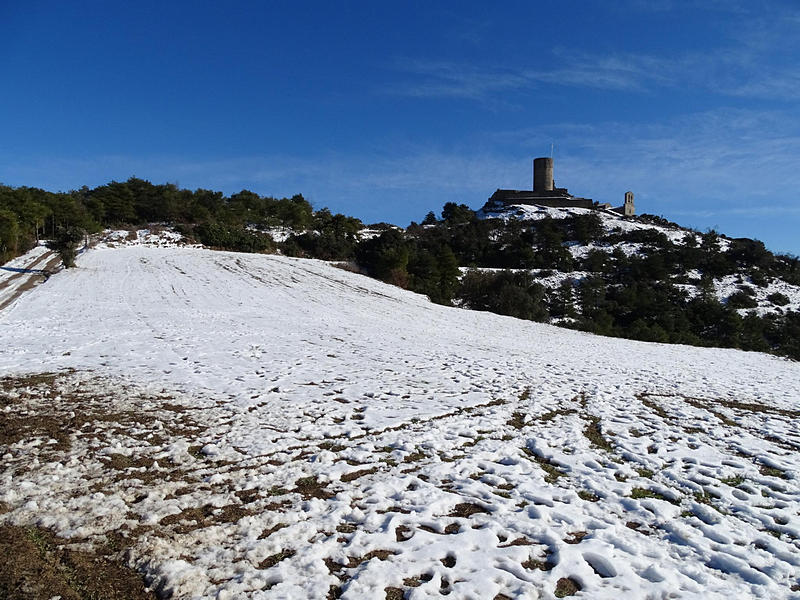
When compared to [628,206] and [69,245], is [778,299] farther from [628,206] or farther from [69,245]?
[69,245]

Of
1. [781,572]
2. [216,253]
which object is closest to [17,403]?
[781,572]

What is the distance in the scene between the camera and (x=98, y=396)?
8.63 m

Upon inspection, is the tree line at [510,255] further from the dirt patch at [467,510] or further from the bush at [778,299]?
the dirt patch at [467,510]

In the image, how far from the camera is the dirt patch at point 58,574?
3.48 metres

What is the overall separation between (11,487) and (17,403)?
3.74 m

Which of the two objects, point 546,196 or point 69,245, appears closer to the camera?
point 69,245

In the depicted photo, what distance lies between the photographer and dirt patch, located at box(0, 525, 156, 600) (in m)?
3.48

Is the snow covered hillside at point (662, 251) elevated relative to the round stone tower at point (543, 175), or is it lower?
lower

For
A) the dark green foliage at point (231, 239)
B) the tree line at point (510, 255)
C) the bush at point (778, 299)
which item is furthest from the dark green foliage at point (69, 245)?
the bush at point (778, 299)

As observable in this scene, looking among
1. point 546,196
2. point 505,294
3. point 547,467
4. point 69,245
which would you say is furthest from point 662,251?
point 547,467

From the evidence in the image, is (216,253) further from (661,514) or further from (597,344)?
(661,514)

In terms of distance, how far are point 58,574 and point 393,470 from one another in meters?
3.43

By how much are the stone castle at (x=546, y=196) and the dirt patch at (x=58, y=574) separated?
295 ft

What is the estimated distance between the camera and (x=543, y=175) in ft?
314
